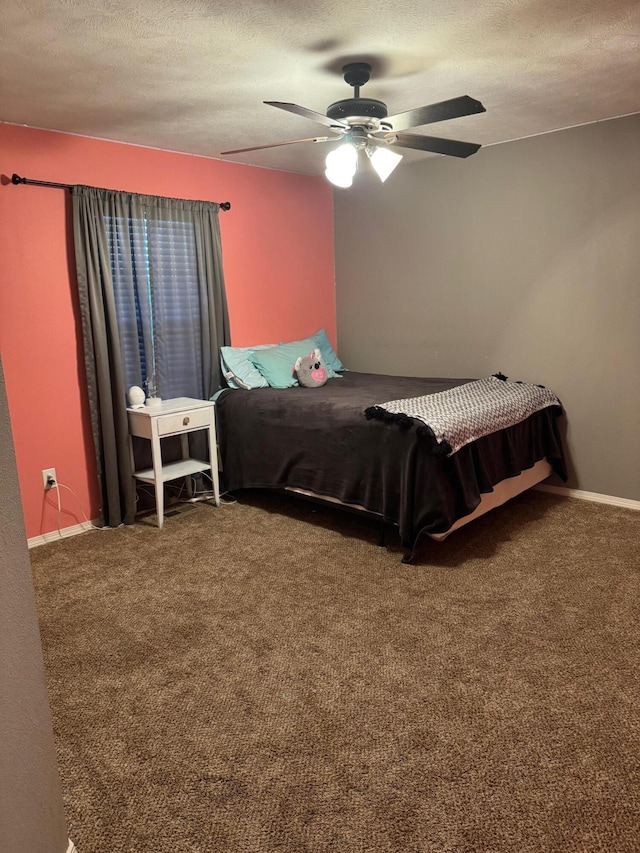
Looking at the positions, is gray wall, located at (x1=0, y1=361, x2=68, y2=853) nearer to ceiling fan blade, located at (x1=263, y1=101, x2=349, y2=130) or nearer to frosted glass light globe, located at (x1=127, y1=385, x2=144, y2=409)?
ceiling fan blade, located at (x1=263, y1=101, x2=349, y2=130)

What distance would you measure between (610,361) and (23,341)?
11.4 feet

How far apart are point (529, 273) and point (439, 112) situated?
193cm

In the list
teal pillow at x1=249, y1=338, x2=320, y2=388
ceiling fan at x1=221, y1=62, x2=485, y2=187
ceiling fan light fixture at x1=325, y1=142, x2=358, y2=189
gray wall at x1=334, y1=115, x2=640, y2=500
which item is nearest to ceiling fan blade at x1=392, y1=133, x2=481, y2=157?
ceiling fan at x1=221, y1=62, x2=485, y2=187

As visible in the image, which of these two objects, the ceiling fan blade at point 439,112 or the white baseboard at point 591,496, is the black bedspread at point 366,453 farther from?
the ceiling fan blade at point 439,112

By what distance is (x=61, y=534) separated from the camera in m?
3.60

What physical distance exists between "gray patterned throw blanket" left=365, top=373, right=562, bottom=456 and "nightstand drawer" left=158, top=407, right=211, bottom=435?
3.73 ft

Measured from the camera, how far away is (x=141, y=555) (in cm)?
330

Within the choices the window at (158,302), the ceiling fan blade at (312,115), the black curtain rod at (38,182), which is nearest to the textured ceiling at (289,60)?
the black curtain rod at (38,182)

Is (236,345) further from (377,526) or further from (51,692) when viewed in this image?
(51,692)

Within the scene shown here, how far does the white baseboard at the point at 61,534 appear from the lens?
3.49 meters

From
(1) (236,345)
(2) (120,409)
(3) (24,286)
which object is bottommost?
(2) (120,409)

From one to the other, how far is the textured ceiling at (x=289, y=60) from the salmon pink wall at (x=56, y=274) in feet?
0.49

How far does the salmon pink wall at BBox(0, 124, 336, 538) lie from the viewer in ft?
10.7

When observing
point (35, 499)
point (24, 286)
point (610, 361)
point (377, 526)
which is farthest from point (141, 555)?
point (610, 361)
